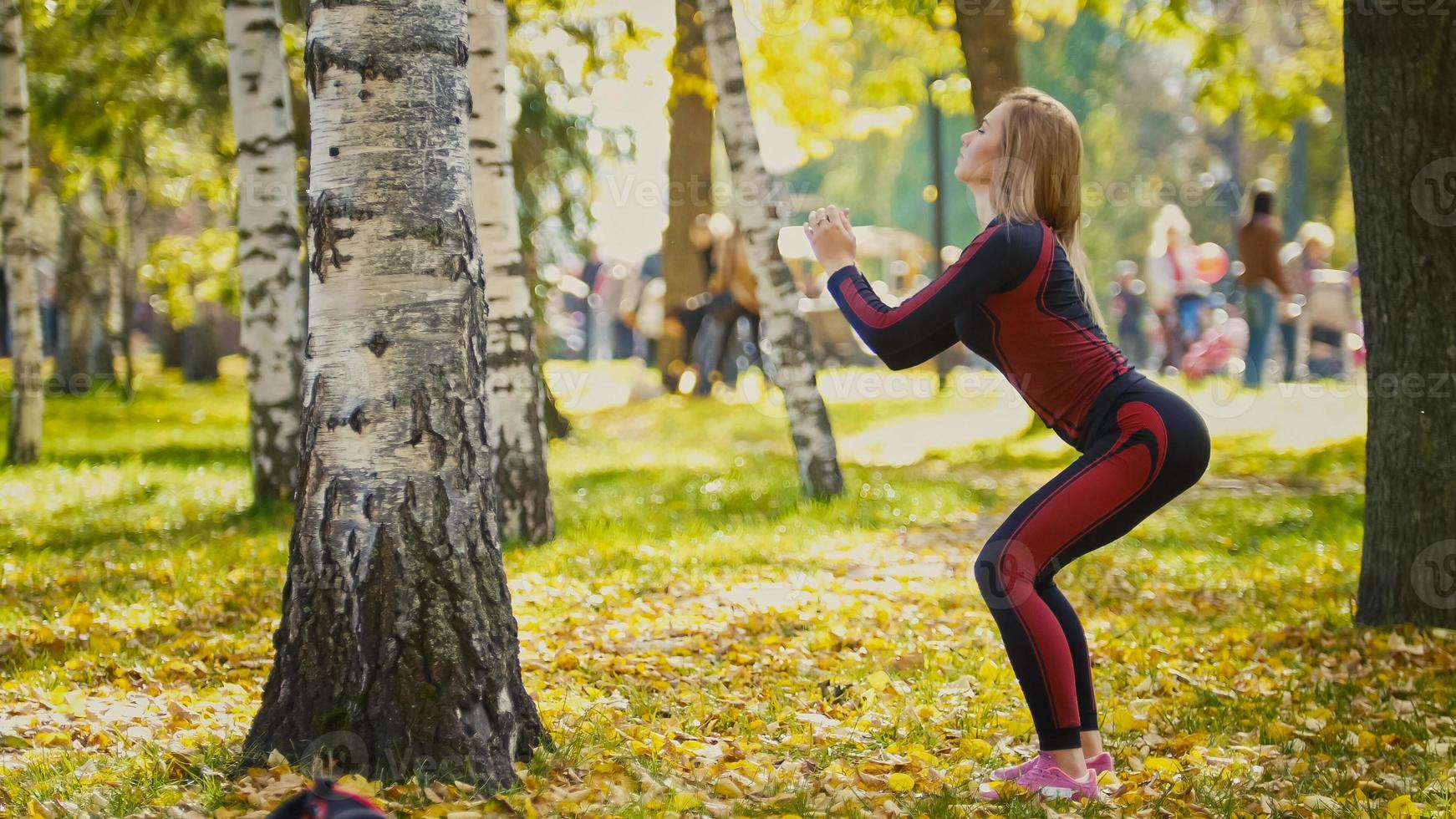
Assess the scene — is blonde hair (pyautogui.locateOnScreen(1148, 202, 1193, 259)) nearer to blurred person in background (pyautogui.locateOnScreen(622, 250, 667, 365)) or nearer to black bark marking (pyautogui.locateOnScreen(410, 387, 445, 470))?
blurred person in background (pyautogui.locateOnScreen(622, 250, 667, 365))

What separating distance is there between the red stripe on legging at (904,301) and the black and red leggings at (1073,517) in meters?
0.55

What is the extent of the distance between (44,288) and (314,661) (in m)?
29.2

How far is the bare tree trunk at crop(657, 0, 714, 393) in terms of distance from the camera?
18.7 metres

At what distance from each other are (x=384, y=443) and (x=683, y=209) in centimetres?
1590

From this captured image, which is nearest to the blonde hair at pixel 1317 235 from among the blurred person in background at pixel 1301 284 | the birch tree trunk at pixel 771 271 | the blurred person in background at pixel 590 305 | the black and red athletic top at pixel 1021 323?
the blurred person in background at pixel 1301 284

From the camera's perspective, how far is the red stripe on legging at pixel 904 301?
348 cm

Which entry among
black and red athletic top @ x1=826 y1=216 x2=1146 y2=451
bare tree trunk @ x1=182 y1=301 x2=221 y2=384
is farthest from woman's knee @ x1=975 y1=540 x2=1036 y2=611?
bare tree trunk @ x1=182 y1=301 x2=221 y2=384

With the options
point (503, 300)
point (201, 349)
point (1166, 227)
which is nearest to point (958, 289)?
point (503, 300)

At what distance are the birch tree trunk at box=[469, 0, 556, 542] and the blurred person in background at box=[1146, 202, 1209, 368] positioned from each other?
12680 mm

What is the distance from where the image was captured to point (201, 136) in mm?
13391

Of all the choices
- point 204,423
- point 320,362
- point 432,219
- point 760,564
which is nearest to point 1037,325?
point 432,219

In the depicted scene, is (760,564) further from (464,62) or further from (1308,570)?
(464,62)

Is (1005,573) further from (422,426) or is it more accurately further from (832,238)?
(422,426)

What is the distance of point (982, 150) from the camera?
12.1 feet
